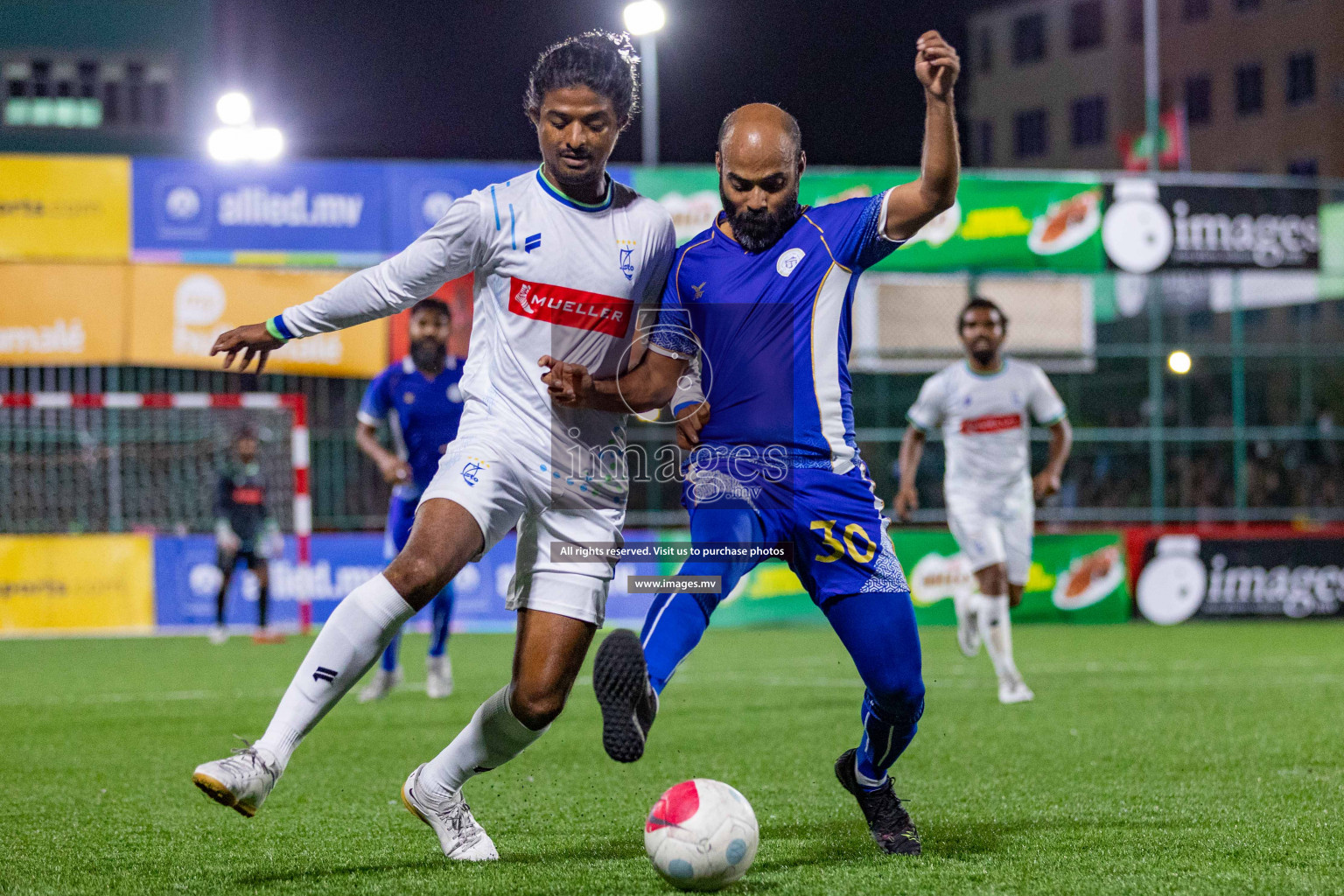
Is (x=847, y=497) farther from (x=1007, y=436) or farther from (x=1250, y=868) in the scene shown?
(x=1007, y=436)

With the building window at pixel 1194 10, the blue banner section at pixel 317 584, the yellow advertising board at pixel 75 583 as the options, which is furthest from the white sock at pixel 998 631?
the building window at pixel 1194 10

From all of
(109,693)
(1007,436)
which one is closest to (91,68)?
(109,693)

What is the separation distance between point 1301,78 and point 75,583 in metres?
45.4

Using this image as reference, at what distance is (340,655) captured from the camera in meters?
3.97

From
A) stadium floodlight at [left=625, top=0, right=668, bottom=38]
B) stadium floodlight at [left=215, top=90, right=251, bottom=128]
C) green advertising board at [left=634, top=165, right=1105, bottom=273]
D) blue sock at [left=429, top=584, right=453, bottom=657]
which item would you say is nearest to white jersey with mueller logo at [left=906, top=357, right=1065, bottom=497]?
blue sock at [left=429, top=584, right=453, bottom=657]

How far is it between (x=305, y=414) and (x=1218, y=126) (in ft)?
147

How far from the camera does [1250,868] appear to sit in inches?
168

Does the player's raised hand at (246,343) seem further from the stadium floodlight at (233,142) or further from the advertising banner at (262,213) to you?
the stadium floodlight at (233,142)

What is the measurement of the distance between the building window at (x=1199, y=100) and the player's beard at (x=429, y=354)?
4963 centimetres

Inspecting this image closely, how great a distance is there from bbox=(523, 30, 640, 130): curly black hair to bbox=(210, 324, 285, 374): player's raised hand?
1.06 metres

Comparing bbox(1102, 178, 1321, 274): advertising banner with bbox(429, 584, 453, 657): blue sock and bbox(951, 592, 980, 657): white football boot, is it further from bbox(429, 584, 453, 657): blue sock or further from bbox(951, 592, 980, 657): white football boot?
bbox(429, 584, 453, 657): blue sock

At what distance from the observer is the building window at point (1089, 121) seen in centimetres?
5556

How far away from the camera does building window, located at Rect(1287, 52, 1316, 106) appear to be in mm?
48938

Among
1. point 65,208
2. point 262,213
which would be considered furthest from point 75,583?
point 262,213
